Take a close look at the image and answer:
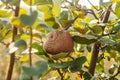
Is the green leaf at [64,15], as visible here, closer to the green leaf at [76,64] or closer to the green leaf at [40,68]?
the green leaf at [76,64]

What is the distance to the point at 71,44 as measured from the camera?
0.63 metres

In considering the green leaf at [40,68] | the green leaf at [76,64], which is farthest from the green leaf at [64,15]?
the green leaf at [40,68]

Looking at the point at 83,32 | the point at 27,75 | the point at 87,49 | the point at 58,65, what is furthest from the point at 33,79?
the point at 87,49

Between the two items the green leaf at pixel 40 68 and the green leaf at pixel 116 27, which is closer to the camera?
the green leaf at pixel 40 68

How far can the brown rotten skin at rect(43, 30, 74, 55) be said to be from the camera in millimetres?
609

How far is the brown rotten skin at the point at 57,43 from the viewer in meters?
0.61

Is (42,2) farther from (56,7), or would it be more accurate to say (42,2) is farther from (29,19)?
(29,19)

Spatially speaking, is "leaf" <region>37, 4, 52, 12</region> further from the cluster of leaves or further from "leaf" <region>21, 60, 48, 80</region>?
"leaf" <region>21, 60, 48, 80</region>

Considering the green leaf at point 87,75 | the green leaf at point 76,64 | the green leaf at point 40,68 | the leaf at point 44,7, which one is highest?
the green leaf at point 40,68

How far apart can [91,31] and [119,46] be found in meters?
0.09

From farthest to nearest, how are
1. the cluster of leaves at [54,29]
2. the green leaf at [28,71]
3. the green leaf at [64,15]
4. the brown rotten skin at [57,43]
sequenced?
1. the green leaf at [64,15]
2. the brown rotten skin at [57,43]
3. the cluster of leaves at [54,29]
4. the green leaf at [28,71]

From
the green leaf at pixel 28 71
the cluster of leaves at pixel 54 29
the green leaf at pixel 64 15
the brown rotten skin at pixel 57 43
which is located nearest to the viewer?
the green leaf at pixel 28 71

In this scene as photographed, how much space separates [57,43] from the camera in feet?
2.01

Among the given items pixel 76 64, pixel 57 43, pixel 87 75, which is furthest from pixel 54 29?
pixel 87 75
